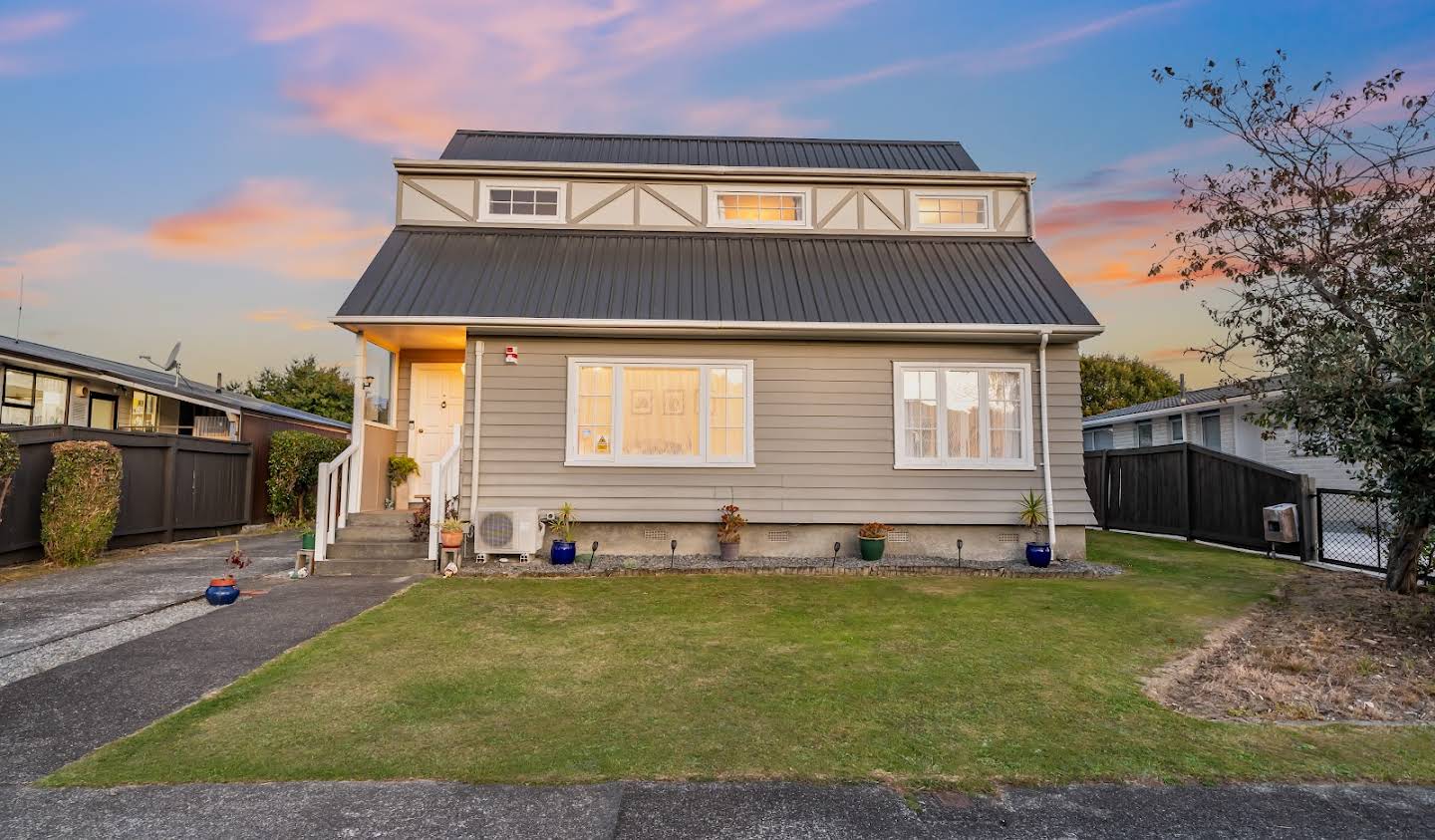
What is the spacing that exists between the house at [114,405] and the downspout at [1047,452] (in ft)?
46.8

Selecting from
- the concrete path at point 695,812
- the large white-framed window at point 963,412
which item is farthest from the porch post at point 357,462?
the large white-framed window at point 963,412

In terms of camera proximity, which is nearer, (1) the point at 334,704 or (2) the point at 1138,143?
(1) the point at 334,704

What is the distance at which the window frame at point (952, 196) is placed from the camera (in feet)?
36.2

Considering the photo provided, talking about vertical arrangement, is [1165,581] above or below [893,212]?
below

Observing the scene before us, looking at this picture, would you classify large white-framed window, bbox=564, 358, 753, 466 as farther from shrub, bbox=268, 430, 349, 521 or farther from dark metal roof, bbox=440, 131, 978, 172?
shrub, bbox=268, 430, 349, 521

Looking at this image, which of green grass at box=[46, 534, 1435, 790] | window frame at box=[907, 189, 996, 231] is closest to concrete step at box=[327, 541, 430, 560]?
green grass at box=[46, 534, 1435, 790]

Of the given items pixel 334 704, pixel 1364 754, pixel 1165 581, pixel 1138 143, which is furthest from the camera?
pixel 1138 143

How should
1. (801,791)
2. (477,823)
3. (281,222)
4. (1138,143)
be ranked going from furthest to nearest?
(281,222)
(1138,143)
(801,791)
(477,823)

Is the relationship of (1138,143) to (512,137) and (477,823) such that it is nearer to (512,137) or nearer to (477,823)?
(512,137)

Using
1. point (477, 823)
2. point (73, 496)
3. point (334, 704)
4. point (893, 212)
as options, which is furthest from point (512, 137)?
point (477, 823)

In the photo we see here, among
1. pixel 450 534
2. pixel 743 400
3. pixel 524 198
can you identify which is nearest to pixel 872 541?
pixel 743 400

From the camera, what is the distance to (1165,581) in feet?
26.5

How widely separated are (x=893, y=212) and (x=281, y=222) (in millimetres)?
12861

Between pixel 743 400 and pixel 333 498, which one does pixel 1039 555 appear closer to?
pixel 743 400
